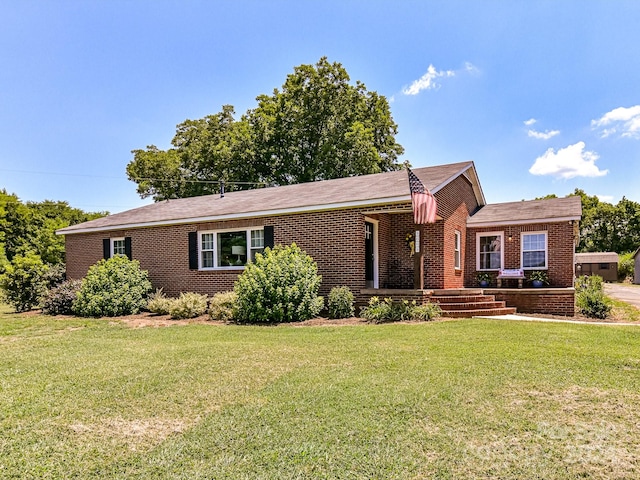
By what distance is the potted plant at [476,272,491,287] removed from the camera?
47.1ft

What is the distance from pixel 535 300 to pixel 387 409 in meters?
9.89

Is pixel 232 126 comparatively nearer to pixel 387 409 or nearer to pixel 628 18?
pixel 628 18

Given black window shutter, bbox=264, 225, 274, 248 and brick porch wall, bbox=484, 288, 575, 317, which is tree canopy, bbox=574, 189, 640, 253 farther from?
black window shutter, bbox=264, 225, 274, 248

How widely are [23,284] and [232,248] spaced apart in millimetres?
7420

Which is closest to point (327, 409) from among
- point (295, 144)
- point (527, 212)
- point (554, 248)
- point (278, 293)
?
point (278, 293)

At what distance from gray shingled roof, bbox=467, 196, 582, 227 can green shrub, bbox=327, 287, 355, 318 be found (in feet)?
21.8

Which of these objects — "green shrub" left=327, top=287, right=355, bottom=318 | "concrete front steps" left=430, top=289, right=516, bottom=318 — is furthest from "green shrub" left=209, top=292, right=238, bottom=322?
"concrete front steps" left=430, top=289, right=516, bottom=318

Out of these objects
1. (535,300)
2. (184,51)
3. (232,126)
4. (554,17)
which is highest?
(232,126)

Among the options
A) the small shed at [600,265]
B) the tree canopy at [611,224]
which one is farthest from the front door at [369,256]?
the tree canopy at [611,224]

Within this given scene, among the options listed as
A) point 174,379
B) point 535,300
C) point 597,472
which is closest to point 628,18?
point 535,300

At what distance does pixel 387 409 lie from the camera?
3.97 meters

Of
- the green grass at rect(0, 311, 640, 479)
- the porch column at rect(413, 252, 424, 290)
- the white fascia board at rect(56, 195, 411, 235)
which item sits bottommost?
the green grass at rect(0, 311, 640, 479)

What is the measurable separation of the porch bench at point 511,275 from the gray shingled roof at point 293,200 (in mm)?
3765

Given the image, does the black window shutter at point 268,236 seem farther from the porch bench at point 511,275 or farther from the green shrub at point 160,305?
the porch bench at point 511,275
